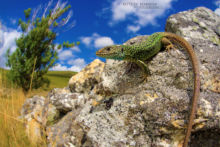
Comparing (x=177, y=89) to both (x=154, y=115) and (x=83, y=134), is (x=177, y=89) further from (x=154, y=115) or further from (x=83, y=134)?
(x=83, y=134)

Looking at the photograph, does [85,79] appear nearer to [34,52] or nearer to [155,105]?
[155,105]

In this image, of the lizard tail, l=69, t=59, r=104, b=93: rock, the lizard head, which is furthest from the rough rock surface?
l=69, t=59, r=104, b=93: rock

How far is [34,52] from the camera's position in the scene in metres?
15.7

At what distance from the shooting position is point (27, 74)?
15.4 meters

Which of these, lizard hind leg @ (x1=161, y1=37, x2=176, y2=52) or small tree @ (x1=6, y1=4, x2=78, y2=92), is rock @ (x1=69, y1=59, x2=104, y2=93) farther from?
small tree @ (x1=6, y1=4, x2=78, y2=92)

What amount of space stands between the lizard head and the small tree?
13264 millimetres

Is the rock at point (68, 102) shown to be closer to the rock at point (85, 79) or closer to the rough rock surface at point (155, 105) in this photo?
the rock at point (85, 79)

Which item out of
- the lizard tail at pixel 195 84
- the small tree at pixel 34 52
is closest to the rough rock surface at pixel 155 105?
the lizard tail at pixel 195 84

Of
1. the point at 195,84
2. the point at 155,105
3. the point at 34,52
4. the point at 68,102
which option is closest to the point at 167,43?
the point at 195,84

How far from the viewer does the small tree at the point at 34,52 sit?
592 inches

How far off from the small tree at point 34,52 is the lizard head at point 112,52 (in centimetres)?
1326

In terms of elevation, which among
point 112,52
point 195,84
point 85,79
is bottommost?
point 195,84

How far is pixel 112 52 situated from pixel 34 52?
15.0 meters

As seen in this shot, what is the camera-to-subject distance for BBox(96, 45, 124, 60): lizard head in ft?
9.43
